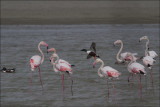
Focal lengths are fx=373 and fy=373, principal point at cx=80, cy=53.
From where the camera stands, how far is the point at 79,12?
116ft

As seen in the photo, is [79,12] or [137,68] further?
[79,12]

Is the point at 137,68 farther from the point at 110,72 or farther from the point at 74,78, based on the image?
the point at 74,78

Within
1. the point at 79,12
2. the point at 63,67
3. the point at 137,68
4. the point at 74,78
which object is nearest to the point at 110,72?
the point at 137,68

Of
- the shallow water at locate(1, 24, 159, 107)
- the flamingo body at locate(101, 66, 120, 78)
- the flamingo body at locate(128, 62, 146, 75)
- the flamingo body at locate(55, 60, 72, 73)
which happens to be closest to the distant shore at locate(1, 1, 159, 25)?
the shallow water at locate(1, 24, 159, 107)

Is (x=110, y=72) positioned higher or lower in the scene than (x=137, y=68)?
lower

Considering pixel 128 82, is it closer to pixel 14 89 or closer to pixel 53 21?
pixel 14 89

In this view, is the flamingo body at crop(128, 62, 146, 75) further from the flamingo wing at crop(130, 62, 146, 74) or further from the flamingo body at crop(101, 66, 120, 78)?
the flamingo body at crop(101, 66, 120, 78)

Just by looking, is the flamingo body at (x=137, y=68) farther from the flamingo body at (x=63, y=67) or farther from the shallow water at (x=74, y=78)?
the flamingo body at (x=63, y=67)

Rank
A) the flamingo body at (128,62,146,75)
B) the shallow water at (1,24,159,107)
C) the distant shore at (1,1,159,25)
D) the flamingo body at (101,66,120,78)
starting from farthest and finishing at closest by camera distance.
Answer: the distant shore at (1,1,159,25) → the flamingo body at (128,62,146,75) → the flamingo body at (101,66,120,78) → the shallow water at (1,24,159,107)

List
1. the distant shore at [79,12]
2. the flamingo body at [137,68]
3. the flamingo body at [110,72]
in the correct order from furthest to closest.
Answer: the distant shore at [79,12] → the flamingo body at [137,68] → the flamingo body at [110,72]

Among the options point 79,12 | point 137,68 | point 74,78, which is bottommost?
point 74,78

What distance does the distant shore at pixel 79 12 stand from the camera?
1261 inches

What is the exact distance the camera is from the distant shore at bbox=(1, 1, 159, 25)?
105ft

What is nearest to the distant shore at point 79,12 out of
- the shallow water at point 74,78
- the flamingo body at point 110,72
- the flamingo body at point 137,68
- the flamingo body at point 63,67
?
the shallow water at point 74,78
